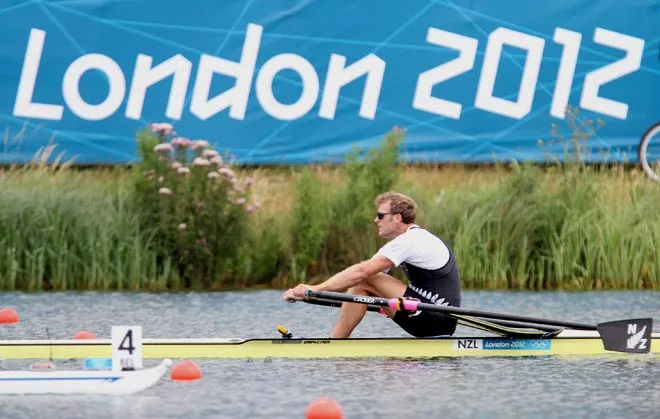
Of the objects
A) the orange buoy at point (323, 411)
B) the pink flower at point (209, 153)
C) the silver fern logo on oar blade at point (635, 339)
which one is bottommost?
the orange buoy at point (323, 411)

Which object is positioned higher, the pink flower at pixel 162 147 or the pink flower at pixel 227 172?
the pink flower at pixel 162 147

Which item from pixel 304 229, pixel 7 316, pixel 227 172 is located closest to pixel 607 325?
pixel 7 316

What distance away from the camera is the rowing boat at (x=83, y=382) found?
1169 cm

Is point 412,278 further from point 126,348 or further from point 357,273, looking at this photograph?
point 126,348

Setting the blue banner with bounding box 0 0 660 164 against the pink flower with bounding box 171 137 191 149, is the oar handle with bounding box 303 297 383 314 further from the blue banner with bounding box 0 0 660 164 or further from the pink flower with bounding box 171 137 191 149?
the blue banner with bounding box 0 0 660 164

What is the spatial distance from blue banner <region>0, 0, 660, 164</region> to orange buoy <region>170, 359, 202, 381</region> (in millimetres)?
12428

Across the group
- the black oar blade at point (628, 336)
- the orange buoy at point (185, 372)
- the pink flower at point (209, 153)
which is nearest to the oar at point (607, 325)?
the black oar blade at point (628, 336)

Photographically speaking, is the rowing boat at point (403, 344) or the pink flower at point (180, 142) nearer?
the rowing boat at point (403, 344)

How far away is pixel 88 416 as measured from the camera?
10.8m

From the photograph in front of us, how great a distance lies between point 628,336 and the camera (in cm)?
1342

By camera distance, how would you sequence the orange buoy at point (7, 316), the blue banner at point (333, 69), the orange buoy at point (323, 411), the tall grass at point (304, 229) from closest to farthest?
the orange buoy at point (323, 411) < the orange buoy at point (7, 316) < the tall grass at point (304, 229) < the blue banner at point (333, 69)

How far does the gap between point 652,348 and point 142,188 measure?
889 centimetres

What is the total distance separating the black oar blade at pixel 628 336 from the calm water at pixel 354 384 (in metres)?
0.13

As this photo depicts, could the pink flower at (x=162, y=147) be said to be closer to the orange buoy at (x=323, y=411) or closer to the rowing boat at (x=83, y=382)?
the rowing boat at (x=83, y=382)
